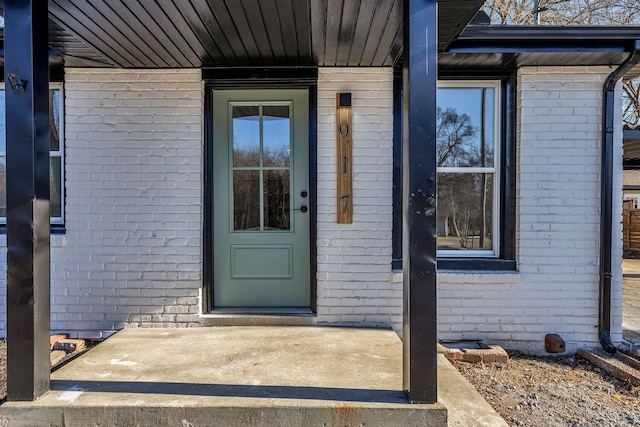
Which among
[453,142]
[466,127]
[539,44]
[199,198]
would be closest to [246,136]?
[199,198]

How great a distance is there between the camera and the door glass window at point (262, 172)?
362 centimetres

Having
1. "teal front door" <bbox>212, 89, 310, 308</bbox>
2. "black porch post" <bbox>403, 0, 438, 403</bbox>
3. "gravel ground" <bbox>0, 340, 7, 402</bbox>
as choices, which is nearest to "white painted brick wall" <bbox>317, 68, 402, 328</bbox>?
"teal front door" <bbox>212, 89, 310, 308</bbox>

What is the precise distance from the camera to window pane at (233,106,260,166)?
11.9 ft

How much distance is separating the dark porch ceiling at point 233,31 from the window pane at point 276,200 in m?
0.97

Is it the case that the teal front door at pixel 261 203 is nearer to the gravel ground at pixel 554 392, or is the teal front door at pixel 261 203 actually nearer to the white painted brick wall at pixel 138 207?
the white painted brick wall at pixel 138 207

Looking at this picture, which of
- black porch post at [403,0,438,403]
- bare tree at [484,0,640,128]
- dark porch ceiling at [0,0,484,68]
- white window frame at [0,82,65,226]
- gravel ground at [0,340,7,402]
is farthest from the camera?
bare tree at [484,0,640,128]

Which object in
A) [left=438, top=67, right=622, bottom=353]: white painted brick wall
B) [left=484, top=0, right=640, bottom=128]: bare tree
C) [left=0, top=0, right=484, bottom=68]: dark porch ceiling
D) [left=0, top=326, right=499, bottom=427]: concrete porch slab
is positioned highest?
Result: [left=484, top=0, right=640, bottom=128]: bare tree

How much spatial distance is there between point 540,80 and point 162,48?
316 cm

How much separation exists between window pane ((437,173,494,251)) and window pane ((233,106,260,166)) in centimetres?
171

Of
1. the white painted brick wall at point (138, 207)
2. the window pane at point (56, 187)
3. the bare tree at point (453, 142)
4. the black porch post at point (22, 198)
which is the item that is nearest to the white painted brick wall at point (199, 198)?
the white painted brick wall at point (138, 207)

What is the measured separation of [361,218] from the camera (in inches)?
137

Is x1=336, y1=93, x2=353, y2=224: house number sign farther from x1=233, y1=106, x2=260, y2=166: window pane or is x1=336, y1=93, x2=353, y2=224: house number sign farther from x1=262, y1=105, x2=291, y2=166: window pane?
x1=233, y1=106, x2=260, y2=166: window pane

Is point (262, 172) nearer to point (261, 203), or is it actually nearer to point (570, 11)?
point (261, 203)

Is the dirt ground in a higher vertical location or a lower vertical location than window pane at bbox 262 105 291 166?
lower
